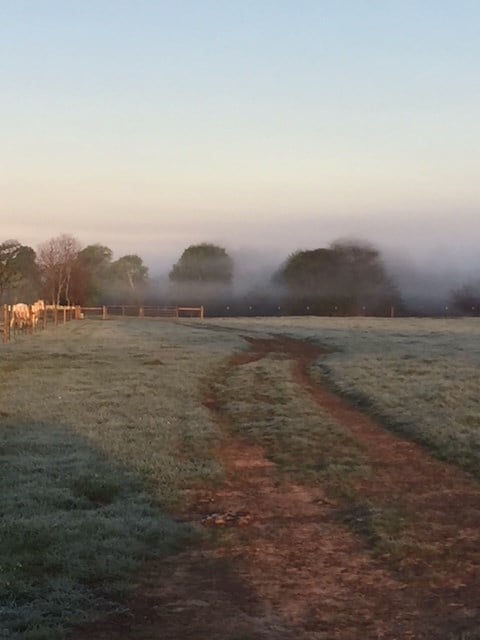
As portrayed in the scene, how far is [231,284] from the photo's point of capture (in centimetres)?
12456

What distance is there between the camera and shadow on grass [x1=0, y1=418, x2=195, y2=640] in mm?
6801

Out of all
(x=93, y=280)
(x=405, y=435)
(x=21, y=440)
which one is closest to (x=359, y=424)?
(x=405, y=435)

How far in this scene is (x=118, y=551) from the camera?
8289 mm

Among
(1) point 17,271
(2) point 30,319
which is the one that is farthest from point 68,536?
(1) point 17,271

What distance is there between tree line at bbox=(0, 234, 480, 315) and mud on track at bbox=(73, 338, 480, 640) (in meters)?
79.8

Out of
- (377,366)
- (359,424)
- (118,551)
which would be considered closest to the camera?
(118,551)

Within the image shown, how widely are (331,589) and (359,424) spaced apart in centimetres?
998

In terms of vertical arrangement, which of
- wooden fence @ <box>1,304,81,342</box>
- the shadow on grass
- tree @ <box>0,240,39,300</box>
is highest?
tree @ <box>0,240,39,300</box>

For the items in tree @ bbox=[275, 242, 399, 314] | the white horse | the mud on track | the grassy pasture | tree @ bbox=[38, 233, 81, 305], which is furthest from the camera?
tree @ bbox=[275, 242, 399, 314]

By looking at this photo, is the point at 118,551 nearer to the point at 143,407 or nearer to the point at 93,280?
the point at 143,407

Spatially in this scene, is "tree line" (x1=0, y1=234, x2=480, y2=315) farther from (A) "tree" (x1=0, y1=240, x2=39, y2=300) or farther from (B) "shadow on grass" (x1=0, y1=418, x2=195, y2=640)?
(B) "shadow on grass" (x1=0, y1=418, x2=195, y2=640)

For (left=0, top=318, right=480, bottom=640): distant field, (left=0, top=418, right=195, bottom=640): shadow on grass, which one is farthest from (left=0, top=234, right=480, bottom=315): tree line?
(left=0, top=418, right=195, bottom=640): shadow on grass

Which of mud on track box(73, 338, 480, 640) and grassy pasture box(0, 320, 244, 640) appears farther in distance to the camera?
grassy pasture box(0, 320, 244, 640)

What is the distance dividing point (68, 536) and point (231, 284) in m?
116
